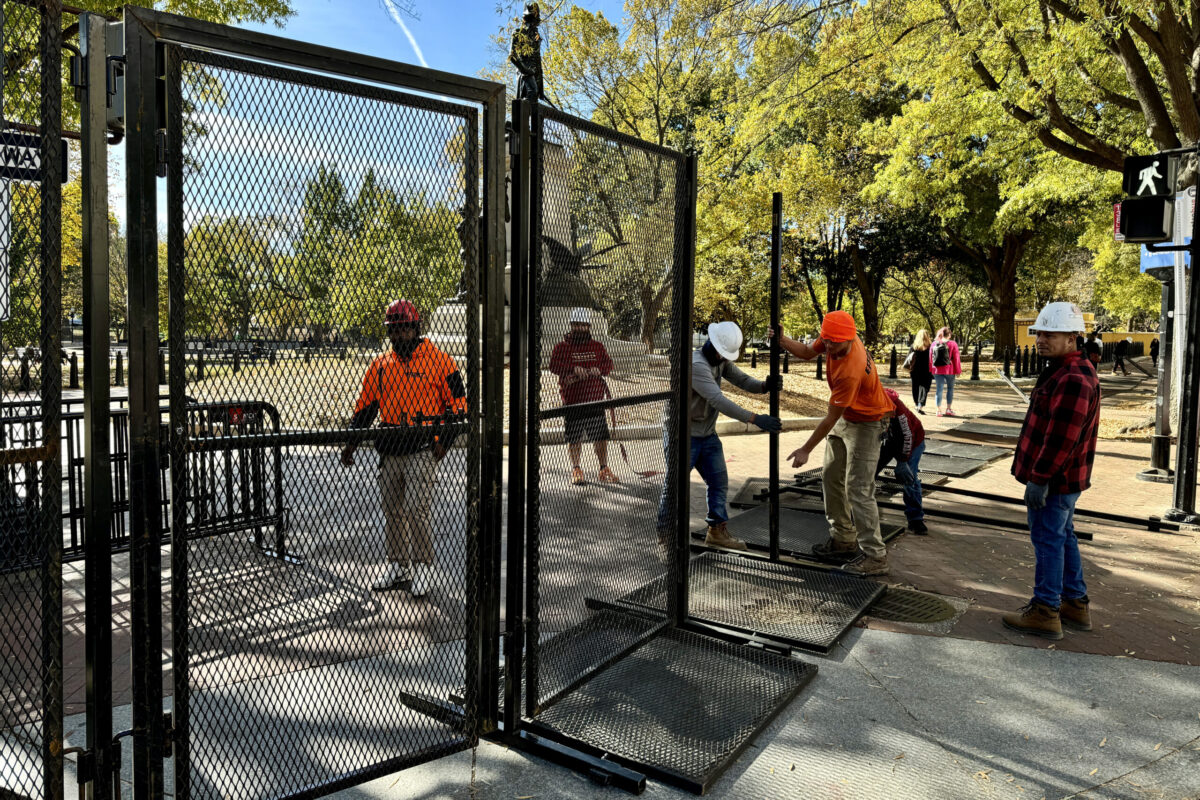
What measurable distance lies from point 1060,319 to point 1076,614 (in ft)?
5.77

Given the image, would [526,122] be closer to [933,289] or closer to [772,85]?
[772,85]

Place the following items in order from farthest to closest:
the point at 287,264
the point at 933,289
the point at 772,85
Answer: the point at 933,289 < the point at 772,85 < the point at 287,264

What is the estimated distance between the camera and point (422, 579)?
10.7 ft

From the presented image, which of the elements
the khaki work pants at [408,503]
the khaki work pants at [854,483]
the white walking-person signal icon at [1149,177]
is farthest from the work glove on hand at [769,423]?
the white walking-person signal icon at [1149,177]

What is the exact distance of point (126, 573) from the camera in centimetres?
562

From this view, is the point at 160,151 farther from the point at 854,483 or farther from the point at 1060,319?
the point at 854,483

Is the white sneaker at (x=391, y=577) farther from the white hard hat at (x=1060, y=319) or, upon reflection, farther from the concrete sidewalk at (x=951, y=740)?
the white hard hat at (x=1060, y=319)

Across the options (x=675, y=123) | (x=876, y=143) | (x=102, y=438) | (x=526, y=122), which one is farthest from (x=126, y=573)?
(x=876, y=143)

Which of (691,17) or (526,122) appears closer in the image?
(526,122)

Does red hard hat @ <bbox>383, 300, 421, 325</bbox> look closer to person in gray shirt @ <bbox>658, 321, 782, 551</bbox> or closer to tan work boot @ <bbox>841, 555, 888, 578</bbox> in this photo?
person in gray shirt @ <bbox>658, 321, 782, 551</bbox>

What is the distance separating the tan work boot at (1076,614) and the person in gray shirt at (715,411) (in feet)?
6.67

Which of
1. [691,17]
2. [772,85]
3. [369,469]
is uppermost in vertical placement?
[691,17]

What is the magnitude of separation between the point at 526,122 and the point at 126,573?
4.28m

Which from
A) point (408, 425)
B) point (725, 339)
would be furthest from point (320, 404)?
point (725, 339)
